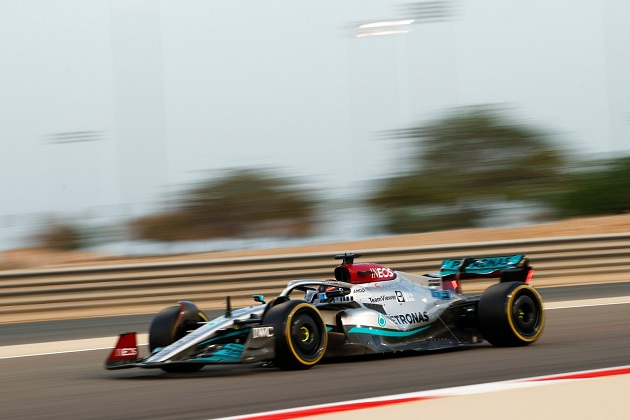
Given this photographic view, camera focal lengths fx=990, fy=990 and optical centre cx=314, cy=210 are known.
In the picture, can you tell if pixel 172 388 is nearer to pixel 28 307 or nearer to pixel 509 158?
pixel 28 307

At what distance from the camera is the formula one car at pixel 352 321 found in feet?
25.1

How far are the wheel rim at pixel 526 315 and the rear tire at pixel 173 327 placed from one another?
2.86 m

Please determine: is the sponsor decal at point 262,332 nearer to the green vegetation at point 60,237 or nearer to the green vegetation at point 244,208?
the green vegetation at point 60,237

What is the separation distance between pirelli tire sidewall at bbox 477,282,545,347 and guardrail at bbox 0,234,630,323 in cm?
523

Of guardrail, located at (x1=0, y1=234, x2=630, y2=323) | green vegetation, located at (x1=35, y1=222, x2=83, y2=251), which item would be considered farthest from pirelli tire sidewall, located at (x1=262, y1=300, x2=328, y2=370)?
green vegetation, located at (x1=35, y1=222, x2=83, y2=251)

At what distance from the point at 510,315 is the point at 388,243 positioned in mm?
10649

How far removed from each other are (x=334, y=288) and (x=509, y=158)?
55.2 ft

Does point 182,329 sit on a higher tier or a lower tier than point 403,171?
lower

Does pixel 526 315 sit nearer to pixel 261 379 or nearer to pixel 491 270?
pixel 491 270

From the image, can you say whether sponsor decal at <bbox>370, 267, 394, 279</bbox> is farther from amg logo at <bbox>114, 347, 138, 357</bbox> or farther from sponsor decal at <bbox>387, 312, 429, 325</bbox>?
amg logo at <bbox>114, 347, 138, 357</bbox>

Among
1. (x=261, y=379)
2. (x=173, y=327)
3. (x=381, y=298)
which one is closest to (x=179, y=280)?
(x=173, y=327)

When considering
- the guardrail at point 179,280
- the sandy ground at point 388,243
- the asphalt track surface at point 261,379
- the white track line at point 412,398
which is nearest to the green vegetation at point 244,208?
the sandy ground at point 388,243

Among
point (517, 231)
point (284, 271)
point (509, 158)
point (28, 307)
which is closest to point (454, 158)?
point (509, 158)

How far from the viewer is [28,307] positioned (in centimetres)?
1328
